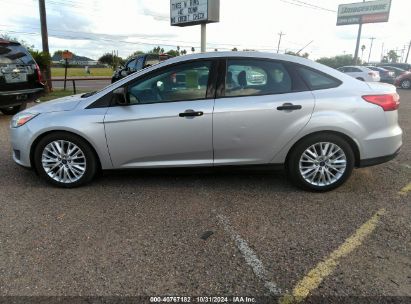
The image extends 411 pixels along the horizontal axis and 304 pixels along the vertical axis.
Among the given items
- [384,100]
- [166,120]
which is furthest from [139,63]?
[384,100]

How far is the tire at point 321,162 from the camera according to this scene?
14.1 feet

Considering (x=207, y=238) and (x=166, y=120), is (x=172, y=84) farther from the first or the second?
(x=207, y=238)

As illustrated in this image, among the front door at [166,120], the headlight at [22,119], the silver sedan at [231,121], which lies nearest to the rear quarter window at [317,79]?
the silver sedan at [231,121]

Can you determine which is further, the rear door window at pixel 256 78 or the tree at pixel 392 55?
the tree at pixel 392 55

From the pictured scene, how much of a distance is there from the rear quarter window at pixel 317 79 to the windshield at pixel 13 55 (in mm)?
6429

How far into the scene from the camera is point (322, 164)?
4371mm

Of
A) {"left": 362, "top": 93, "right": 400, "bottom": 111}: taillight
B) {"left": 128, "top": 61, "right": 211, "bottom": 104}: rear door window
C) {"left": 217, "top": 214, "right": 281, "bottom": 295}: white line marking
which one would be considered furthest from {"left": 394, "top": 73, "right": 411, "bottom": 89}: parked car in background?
{"left": 217, "top": 214, "right": 281, "bottom": 295}: white line marking

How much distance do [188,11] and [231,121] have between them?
15.2 meters

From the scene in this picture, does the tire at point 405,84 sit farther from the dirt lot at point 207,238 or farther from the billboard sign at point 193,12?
the dirt lot at point 207,238

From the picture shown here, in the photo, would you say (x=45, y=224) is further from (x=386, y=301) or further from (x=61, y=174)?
(x=386, y=301)

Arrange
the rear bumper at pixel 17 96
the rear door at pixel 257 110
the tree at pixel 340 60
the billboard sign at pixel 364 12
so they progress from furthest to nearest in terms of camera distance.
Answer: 1. the tree at pixel 340 60
2. the billboard sign at pixel 364 12
3. the rear bumper at pixel 17 96
4. the rear door at pixel 257 110

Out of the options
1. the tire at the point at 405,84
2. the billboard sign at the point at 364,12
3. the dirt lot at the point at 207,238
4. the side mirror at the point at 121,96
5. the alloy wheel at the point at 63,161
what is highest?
the billboard sign at the point at 364,12

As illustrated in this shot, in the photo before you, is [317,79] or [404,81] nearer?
[317,79]

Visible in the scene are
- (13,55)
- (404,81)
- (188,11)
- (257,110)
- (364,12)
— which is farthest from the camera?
(364,12)
